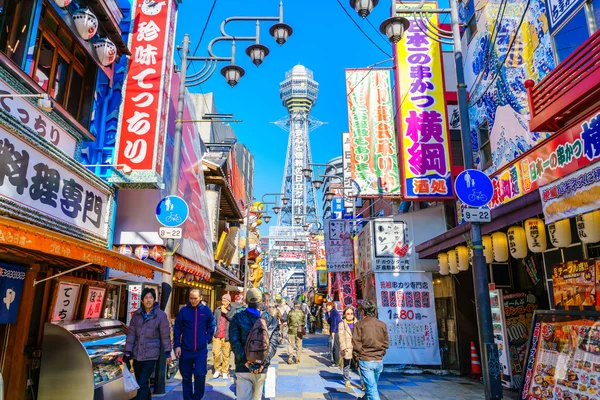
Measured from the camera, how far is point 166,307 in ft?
27.6

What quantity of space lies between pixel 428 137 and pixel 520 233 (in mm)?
4355

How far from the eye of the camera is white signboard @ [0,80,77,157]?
235 inches

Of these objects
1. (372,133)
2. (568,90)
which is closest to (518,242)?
(568,90)

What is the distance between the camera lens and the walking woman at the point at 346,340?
945 centimetres

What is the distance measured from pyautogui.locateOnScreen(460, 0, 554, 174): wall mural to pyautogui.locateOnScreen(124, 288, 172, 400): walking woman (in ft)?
26.4

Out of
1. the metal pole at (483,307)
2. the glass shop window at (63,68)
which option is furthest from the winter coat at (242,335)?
the glass shop window at (63,68)

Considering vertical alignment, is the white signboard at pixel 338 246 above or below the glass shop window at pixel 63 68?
below

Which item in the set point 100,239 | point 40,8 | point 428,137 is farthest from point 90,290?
point 428,137

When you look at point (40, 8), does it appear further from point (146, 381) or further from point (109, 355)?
point (146, 381)

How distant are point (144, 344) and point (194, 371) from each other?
96 cm

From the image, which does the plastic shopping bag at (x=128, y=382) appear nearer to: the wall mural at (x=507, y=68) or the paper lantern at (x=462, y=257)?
A: the paper lantern at (x=462, y=257)

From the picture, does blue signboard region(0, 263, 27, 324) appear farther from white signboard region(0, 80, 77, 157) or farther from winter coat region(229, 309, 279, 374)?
winter coat region(229, 309, 279, 374)

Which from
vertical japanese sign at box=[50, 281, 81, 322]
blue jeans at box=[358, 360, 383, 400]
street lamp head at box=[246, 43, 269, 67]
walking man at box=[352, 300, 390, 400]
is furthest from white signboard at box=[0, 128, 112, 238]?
blue jeans at box=[358, 360, 383, 400]

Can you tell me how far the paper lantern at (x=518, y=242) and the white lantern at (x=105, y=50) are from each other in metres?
8.92
